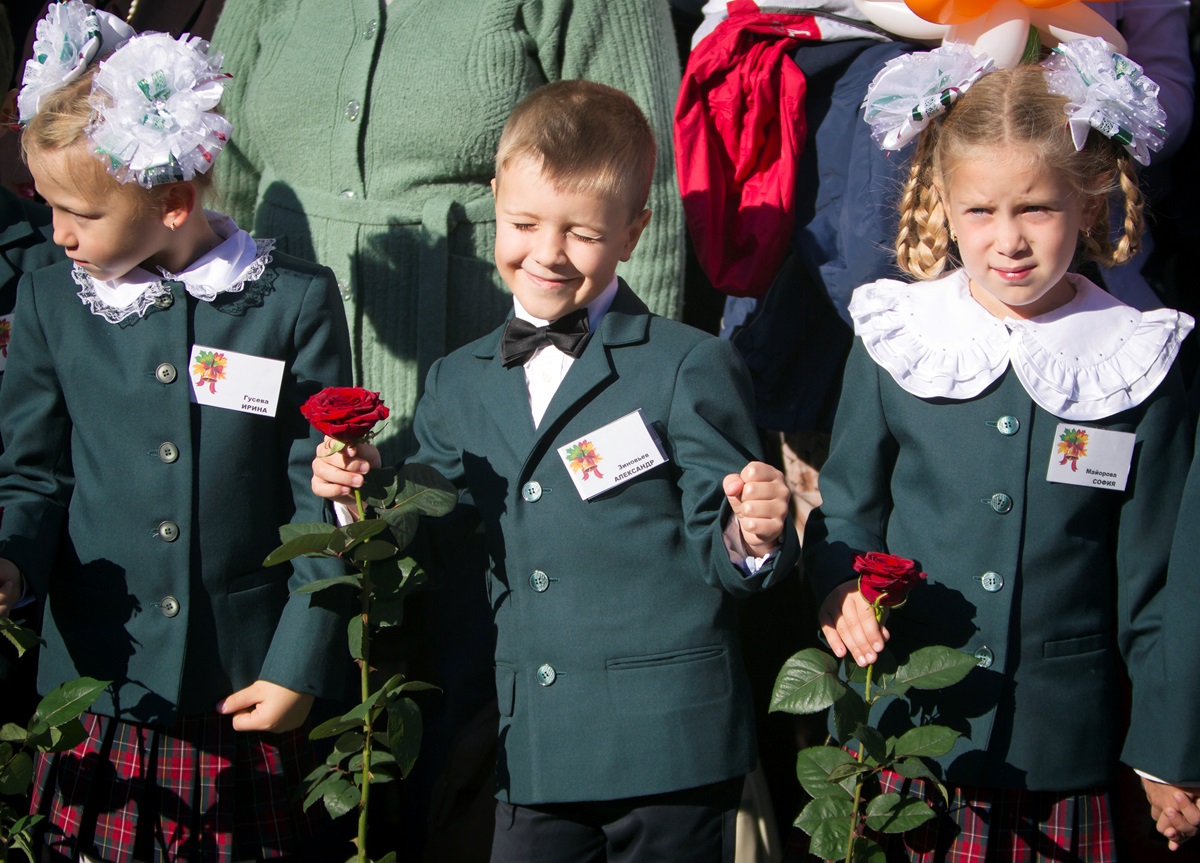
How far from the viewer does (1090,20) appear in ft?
7.75

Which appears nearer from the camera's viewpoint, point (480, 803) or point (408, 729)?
point (408, 729)

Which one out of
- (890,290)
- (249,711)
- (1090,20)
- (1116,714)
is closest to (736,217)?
(890,290)

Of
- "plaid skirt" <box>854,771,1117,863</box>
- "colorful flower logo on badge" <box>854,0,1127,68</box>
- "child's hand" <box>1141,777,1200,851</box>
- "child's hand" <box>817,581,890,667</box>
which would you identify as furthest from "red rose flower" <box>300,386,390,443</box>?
"child's hand" <box>1141,777,1200,851</box>

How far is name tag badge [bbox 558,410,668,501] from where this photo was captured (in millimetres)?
2111

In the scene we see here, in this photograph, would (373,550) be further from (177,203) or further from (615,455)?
(177,203)

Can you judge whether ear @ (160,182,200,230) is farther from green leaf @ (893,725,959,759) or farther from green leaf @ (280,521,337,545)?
green leaf @ (893,725,959,759)

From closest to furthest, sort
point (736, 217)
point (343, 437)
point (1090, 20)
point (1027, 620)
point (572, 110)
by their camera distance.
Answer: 1. point (343, 437)
2. point (1027, 620)
3. point (572, 110)
4. point (1090, 20)
5. point (736, 217)

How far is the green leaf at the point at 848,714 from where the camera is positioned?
194 centimetres

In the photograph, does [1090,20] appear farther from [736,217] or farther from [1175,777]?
[1175,777]

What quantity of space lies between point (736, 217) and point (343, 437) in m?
1.11

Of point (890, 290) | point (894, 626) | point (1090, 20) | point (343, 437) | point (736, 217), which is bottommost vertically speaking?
point (894, 626)

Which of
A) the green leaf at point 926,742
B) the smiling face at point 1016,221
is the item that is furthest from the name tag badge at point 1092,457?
the green leaf at point 926,742

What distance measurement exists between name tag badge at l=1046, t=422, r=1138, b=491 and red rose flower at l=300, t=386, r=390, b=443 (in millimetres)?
1120

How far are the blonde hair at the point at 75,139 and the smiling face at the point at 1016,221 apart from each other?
1.42m
